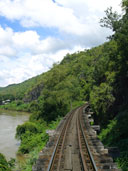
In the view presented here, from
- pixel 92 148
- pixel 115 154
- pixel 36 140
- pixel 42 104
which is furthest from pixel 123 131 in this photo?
pixel 42 104

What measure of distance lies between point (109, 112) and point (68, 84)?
26483 mm

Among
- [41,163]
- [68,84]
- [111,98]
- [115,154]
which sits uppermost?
[68,84]

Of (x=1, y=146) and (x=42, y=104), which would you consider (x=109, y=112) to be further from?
(x=42, y=104)

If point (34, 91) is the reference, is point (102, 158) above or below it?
below

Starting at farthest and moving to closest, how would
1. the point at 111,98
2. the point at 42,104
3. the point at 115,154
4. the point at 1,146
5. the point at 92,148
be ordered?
1. the point at 42,104
2. the point at 1,146
3. the point at 111,98
4. the point at 115,154
5. the point at 92,148

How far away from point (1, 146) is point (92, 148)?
2368cm

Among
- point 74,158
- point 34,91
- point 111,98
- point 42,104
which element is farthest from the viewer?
point 34,91

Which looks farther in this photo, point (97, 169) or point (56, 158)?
point (56, 158)

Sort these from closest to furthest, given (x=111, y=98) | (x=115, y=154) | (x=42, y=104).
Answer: (x=115, y=154), (x=111, y=98), (x=42, y=104)

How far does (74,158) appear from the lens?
9.94 metres

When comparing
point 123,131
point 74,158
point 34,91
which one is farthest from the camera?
point 34,91

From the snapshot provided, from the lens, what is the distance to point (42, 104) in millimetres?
46125

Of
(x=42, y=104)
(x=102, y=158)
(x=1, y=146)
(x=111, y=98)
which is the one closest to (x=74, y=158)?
(x=102, y=158)

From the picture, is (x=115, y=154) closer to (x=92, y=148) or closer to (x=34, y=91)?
(x=92, y=148)
